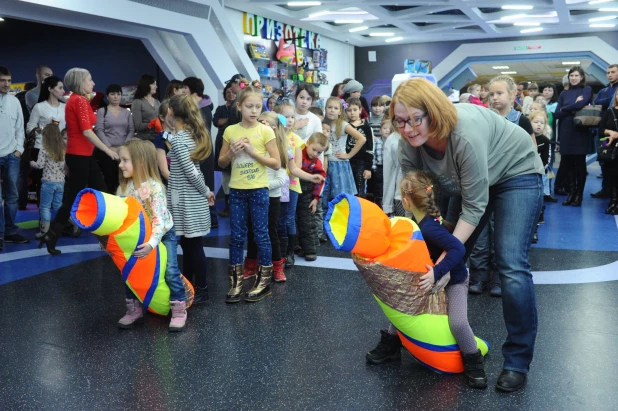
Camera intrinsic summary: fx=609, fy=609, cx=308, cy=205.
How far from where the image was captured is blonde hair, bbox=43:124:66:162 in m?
6.16

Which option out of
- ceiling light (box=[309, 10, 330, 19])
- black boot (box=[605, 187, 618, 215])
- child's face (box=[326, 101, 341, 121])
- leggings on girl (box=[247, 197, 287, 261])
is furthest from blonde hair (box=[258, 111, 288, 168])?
ceiling light (box=[309, 10, 330, 19])

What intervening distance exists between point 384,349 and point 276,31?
962cm

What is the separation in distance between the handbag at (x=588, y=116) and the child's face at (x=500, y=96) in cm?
396

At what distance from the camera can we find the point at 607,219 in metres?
6.71

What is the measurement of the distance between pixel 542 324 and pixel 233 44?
7.02 m

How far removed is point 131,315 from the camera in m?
3.51

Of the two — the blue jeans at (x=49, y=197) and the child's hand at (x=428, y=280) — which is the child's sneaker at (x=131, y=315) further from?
the blue jeans at (x=49, y=197)

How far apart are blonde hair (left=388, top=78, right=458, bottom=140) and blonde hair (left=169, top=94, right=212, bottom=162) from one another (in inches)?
69.5

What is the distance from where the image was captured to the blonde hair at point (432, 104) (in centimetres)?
224

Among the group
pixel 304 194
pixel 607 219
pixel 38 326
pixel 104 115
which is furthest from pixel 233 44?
pixel 38 326

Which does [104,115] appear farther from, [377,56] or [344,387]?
[377,56]

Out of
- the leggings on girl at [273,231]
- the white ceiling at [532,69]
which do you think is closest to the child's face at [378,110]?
the leggings on girl at [273,231]

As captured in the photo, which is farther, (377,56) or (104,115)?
(377,56)

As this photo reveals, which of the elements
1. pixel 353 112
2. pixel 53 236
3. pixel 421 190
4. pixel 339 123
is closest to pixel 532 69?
pixel 353 112
